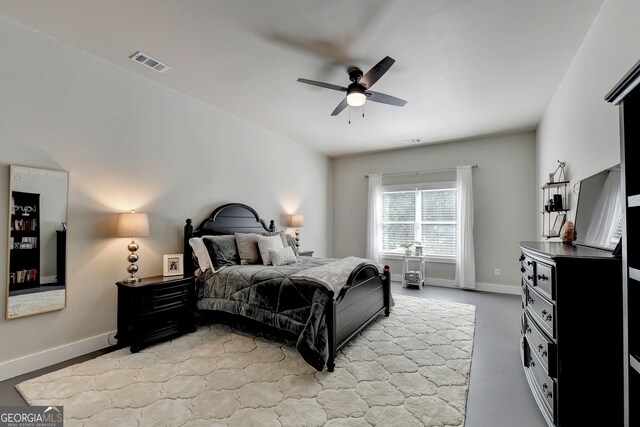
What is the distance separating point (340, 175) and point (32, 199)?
543 cm

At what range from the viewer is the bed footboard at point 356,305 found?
8.18ft

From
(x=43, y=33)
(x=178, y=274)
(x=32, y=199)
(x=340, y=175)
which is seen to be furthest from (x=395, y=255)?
(x=43, y=33)

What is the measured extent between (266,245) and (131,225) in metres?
1.56

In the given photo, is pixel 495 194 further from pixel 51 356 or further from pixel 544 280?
pixel 51 356

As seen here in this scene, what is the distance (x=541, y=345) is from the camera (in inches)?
70.8

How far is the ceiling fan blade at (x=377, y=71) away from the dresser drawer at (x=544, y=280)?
1815 millimetres

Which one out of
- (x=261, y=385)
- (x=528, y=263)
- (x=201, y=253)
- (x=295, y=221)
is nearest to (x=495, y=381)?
(x=528, y=263)

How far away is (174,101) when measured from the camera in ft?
11.8

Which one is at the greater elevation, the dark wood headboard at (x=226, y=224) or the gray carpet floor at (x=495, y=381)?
the dark wood headboard at (x=226, y=224)

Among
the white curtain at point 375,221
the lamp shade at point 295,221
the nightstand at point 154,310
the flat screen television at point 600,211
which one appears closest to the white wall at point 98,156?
the nightstand at point 154,310

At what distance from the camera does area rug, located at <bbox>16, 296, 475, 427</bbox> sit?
1.86 m

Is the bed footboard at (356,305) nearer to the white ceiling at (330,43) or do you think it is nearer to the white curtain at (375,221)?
the white ceiling at (330,43)

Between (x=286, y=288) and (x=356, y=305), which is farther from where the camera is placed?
(x=356, y=305)

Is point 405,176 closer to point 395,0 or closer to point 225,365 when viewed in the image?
point 395,0
